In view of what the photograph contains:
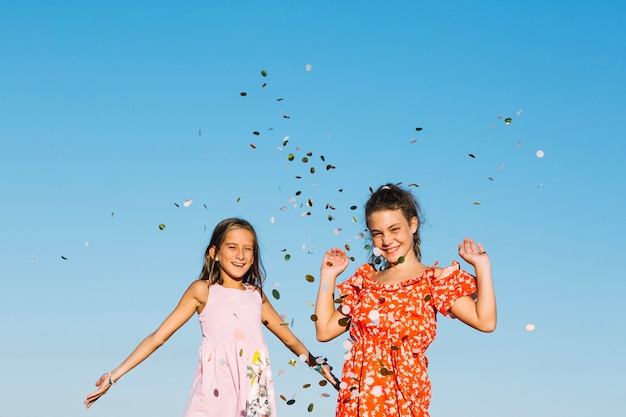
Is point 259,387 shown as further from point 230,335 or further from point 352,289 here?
point 352,289

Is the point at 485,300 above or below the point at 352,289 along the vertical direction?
below

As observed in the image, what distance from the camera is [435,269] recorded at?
26.4 ft

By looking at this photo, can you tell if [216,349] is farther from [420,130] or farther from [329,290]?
[420,130]

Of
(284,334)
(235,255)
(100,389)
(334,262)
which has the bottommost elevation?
(100,389)

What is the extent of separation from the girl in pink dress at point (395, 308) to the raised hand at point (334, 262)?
0.04 feet

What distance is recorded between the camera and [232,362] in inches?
349

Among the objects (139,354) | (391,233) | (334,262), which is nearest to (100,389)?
(139,354)

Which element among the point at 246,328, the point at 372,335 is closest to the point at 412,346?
the point at 372,335

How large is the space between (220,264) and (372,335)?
2.06 metres

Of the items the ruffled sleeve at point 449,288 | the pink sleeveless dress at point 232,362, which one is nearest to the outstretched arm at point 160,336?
Answer: the pink sleeveless dress at point 232,362

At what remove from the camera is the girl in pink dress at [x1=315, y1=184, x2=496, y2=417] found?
7676 mm

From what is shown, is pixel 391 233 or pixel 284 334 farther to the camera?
pixel 284 334

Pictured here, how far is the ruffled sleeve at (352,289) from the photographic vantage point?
825 centimetres

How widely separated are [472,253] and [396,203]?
32.7 inches
